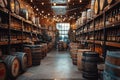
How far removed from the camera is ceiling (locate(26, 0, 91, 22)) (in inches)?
610

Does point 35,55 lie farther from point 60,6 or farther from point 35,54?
point 60,6

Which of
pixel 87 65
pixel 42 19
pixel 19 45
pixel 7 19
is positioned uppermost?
pixel 42 19

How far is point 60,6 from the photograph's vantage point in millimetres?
20406

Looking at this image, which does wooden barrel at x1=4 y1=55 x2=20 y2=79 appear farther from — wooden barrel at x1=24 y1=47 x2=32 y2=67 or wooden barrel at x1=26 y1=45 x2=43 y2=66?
wooden barrel at x1=26 y1=45 x2=43 y2=66

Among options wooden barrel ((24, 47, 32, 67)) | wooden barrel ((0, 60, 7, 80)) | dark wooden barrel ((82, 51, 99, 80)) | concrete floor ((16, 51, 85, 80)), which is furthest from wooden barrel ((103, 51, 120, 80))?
wooden barrel ((24, 47, 32, 67))

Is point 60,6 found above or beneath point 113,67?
above

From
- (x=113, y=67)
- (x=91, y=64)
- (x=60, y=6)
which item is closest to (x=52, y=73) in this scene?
(x=91, y=64)

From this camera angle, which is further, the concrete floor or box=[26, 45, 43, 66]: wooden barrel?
box=[26, 45, 43, 66]: wooden barrel

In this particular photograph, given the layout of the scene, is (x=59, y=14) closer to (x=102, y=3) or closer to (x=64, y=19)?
(x=64, y=19)

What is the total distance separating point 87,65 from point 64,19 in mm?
21539

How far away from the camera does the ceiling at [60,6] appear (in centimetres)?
1549

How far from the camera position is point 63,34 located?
28.8 metres

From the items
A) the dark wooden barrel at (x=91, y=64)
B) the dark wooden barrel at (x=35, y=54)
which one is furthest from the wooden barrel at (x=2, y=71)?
the dark wooden barrel at (x=35, y=54)

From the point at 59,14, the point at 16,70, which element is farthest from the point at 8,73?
the point at 59,14
